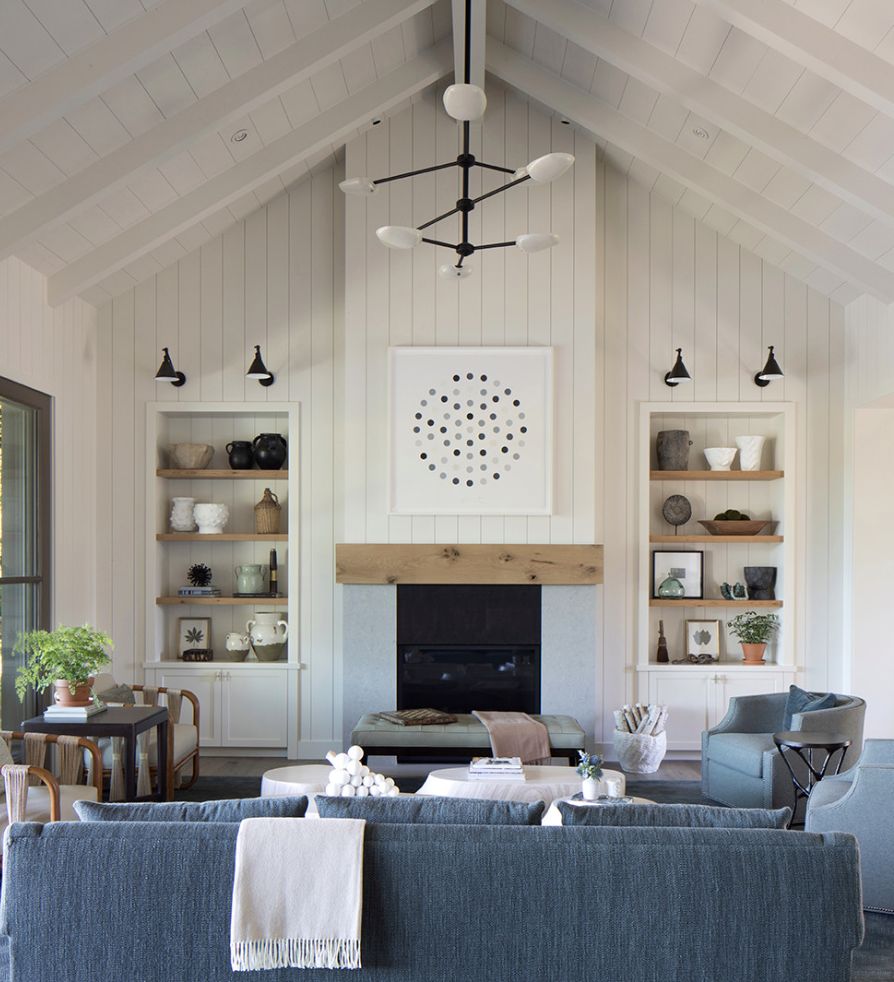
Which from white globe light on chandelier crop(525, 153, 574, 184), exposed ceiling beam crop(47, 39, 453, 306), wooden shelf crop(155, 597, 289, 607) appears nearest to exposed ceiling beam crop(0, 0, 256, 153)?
white globe light on chandelier crop(525, 153, 574, 184)

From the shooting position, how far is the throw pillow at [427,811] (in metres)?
2.57

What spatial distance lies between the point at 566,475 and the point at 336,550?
154cm

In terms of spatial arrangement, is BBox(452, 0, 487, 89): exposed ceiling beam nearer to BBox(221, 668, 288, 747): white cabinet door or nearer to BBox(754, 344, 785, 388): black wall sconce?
BBox(754, 344, 785, 388): black wall sconce

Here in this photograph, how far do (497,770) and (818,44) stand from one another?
11.2 ft

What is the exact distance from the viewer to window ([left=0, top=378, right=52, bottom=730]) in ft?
15.3

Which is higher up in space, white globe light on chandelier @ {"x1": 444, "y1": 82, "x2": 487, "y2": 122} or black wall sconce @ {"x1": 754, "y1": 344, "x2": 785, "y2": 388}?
white globe light on chandelier @ {"x1": 444, "y1": 82, "x2": 487, "y2": 122}

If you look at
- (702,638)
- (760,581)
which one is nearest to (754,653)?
(702,638)

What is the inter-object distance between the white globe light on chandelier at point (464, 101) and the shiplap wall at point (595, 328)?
2.50 metres

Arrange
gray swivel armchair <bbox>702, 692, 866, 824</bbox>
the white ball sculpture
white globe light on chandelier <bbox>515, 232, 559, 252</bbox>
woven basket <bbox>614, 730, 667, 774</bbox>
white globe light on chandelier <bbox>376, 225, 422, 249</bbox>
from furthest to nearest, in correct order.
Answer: woven basket <bbox>614, 730, 667, 774</bbox>, gray swivel armchair <bbox>702, 692, 866, 824</bbox>, white globe light on chandelier <bbox>515, 232, 559, 252</bbox>, white globe light on chandelier <bbox>376, 225, 422, 249</bbox>, the white ball sculpture

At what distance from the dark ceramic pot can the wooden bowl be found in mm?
437

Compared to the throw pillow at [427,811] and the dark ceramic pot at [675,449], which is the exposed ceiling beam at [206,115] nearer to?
the dark ceramic pot at [675,449]

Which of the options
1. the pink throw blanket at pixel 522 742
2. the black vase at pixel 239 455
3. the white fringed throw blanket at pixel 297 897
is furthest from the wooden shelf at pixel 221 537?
the white fringed throw blanket at pixel 297 897

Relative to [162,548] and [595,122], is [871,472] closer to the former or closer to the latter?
[595,122]

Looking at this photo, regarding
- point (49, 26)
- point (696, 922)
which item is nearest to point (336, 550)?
point (49, 26)
